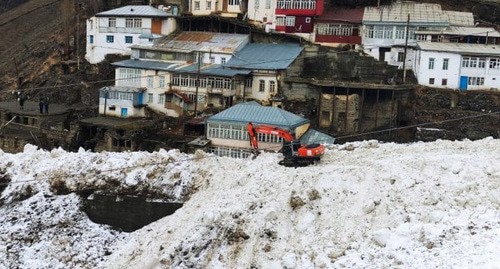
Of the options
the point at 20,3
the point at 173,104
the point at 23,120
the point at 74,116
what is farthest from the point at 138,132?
the point at 20,3

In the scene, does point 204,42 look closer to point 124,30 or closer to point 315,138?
point 124,30

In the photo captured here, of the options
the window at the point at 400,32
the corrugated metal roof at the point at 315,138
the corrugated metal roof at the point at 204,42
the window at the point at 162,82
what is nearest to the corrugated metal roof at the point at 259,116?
the corrugated metal roof at the point at 315,138

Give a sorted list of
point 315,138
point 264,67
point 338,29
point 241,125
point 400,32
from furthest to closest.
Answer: point 338,29 → point 400,32 → point 264,67 → point 241,125 → point 315,138

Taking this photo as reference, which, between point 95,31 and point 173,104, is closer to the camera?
point 173,104

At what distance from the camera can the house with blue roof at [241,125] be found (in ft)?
98.6

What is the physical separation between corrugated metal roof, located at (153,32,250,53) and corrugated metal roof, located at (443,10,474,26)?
1492cm

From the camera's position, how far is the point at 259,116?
30.6 metres

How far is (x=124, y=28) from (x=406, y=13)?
22.1 metres

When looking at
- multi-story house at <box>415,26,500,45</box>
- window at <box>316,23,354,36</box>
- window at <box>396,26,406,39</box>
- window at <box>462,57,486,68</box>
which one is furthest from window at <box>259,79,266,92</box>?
window at <box>462,57,486,68</box>

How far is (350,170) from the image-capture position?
17562 mm

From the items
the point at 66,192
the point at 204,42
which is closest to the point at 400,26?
the point at 204,42

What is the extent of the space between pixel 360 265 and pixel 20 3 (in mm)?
92052

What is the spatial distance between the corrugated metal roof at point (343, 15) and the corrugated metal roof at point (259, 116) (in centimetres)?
1442

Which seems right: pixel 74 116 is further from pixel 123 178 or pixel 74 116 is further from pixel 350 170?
pixel 350 170
